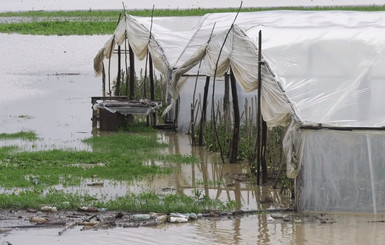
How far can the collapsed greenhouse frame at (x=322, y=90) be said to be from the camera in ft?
33.8

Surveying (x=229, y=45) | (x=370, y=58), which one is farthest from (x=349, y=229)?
(x=229, y=45)

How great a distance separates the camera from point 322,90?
11203 millimetres

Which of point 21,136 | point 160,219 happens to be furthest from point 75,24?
point 160,219

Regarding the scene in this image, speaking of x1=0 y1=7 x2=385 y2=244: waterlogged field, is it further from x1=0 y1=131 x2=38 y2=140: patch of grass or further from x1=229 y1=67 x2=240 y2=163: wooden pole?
x1=229 y1=67 x2=240 y2=163: wooden pole

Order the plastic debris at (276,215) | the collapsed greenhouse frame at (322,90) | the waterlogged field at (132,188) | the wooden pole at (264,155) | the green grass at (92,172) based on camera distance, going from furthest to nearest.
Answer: the wooden pole at (264,155) < the green grass at (92,172) < the collapsed greenhouse frame at (322,90) < the plastic debris at (276,215) < the waterlogged field at (132,188)

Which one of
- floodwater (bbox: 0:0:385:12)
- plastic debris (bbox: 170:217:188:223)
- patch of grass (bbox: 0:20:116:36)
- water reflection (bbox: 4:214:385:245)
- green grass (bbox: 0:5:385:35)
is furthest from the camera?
floodwater (bbox: 0:0:385:12)

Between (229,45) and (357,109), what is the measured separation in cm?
290

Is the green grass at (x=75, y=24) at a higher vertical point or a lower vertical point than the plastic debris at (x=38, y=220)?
higher

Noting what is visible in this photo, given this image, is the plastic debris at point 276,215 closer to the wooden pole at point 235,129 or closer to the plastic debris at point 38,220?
the plastic debris at point 38,220

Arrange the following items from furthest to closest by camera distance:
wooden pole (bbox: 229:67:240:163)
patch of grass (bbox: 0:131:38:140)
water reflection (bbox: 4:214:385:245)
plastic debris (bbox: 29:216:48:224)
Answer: patch of grass (bbox: 0:131:38:140) → wooden pole (bbox: 229:67:240:163) → plastic debris (bbox: 29:216:48:224) → water reflection (bbox: 4:214:385:245)

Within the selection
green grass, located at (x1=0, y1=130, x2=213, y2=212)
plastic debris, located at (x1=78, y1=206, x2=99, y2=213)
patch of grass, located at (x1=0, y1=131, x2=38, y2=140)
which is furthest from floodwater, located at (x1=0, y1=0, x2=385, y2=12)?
plastic debris, located at (x1=78, y1=206, x2=99, y2=213)

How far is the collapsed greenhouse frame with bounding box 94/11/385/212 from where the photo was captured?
1030 cm

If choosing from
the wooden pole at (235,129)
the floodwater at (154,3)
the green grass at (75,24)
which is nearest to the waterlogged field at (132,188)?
the wooden pole at (235,129)

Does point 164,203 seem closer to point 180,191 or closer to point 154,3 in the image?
point 180,191
